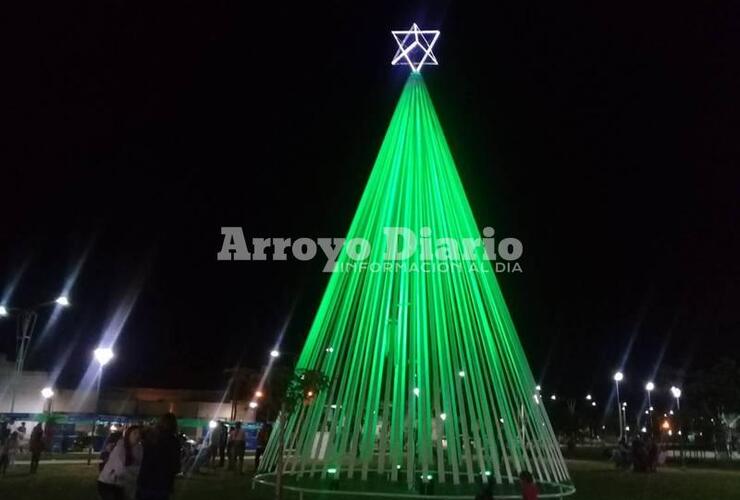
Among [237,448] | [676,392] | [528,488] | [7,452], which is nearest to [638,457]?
[676,392]

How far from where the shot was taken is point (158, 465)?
806 cm

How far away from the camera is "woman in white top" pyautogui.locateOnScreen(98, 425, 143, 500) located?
8992 mm

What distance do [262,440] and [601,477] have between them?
13.0m

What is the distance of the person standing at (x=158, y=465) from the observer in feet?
26.4

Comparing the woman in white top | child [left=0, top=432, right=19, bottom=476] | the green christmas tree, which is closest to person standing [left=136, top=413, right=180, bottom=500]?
the woman in white top

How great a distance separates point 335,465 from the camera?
18281mm

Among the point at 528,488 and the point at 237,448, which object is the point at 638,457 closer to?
the point at 237,448

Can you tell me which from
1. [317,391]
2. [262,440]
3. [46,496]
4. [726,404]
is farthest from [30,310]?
[726,404]

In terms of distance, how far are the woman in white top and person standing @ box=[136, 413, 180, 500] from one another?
0.96 m

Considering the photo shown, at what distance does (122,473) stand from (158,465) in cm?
126

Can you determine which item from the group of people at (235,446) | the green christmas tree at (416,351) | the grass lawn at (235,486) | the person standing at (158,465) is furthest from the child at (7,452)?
the person standing at (158,465)

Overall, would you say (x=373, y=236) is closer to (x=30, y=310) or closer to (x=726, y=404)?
(x=30, y=310)

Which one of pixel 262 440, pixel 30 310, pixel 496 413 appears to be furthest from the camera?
pixel 30 310

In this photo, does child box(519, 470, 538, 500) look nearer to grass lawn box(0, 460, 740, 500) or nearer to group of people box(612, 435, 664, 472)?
grass lawn box(0, 460, 740, 500)
